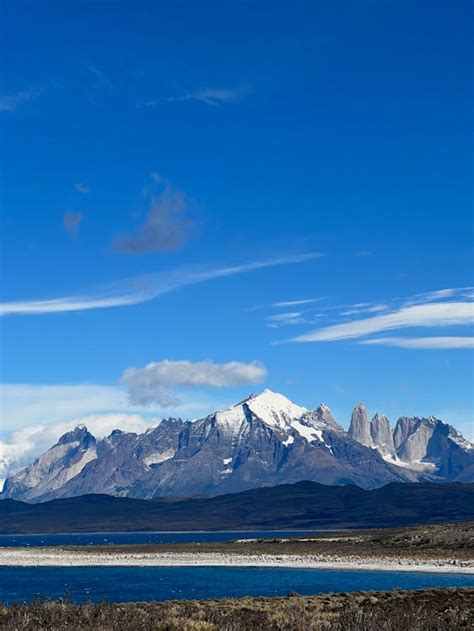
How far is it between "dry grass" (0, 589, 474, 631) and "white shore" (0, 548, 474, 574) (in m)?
48.4

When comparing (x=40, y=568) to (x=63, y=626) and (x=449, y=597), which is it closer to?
(x=449, y=597)

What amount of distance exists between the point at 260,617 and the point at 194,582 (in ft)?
162

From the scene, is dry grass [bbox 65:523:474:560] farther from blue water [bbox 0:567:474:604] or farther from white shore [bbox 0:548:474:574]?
blue water [bbox 0:567:474:604]

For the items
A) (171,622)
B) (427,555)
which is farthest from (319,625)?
(427,555)

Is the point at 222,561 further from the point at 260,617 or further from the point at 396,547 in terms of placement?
the point at 260,617

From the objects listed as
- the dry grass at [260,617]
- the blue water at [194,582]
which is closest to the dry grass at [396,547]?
the blue water at [194,582]

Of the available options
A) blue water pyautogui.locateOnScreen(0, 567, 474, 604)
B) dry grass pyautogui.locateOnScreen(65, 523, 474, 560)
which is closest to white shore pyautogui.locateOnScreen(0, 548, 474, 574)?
blue water pyautogui.locateOnScreen(0, 567, 474, 604)

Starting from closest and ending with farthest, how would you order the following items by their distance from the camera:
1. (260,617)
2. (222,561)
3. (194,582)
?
1. (260,617)
2. (194,582)
3. (222,561)

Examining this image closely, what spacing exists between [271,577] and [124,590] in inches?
704

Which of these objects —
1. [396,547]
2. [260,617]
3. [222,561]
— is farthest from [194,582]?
[396,547]

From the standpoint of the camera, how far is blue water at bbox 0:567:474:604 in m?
73.8

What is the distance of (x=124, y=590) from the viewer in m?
81.1

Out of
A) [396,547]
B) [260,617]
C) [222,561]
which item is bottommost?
[222,561]

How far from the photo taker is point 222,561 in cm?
12281
